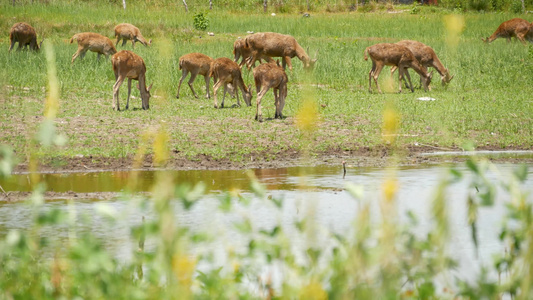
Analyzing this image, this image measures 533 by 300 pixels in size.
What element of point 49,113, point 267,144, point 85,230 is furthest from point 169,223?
point 267,144

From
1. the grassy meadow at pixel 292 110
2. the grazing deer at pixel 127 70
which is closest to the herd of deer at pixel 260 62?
the grazing deer at pixel 127 70

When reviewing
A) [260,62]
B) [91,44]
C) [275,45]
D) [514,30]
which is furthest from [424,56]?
[514,30]

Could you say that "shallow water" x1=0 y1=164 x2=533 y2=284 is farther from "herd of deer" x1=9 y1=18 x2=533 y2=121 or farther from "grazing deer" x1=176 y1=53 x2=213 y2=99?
"grazing deer" x1=176 y1=53 x2=213 y2=99

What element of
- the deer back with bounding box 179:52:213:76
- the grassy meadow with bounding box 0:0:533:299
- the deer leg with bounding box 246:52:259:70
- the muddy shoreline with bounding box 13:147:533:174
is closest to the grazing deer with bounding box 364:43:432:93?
the grassy meadow with bounding box 0:0:533:299

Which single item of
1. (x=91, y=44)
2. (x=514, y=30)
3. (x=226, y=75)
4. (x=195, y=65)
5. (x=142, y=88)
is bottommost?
(x=142, y=88)

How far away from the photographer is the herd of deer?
14.1m

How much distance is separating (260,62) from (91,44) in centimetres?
648

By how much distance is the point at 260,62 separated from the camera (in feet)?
62.0

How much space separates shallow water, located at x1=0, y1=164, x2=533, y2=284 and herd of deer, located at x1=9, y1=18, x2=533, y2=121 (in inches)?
151

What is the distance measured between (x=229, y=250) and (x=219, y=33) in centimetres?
2924

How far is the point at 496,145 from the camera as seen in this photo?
12211 mm

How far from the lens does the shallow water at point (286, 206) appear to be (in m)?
6.41

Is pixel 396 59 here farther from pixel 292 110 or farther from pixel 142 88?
pixel 142 88

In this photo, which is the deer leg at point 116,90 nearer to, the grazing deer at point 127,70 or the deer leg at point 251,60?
the grazing deer at point 127,70
